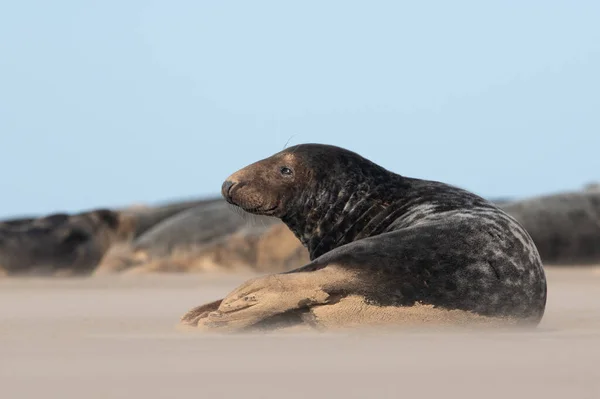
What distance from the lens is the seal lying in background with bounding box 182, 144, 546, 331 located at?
18.5ft

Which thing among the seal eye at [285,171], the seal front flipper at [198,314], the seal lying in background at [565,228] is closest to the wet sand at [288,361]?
the seal front flipper at [198,314]

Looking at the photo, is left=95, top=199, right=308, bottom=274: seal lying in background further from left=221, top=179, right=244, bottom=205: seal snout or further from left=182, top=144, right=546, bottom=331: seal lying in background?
left=182, top=144, right=546, bottom=331: seal lying in background

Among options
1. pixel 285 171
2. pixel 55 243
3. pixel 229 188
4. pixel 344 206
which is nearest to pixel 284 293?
pixel 344 206

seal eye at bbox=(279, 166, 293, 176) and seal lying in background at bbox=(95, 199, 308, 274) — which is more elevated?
seal eye at bbox=(279, 166, 293, 176)

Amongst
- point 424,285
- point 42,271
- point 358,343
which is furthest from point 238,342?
point 42,271

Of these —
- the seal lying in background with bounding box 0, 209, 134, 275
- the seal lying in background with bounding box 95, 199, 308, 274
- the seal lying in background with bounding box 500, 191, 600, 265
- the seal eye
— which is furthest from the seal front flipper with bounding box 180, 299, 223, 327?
the seal lying in background with bounding box 0, 209, 134, 275

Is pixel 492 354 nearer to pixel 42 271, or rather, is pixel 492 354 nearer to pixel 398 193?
pixel 398 193

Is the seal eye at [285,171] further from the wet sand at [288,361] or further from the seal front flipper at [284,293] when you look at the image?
the seal front flipper at [284,293]

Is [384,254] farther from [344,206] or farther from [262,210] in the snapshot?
[262,210]

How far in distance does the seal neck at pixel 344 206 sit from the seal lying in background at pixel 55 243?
9491mm

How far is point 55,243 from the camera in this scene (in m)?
16.1

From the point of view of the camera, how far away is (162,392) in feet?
11.5

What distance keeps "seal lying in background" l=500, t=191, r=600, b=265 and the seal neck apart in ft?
24.8

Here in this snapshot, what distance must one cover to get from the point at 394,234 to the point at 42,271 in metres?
10.8
